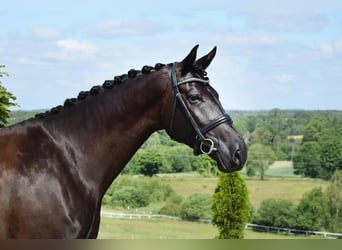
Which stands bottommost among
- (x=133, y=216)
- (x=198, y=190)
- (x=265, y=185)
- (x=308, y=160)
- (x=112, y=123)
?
(x=133, y=216)

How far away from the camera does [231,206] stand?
15828 millimetres

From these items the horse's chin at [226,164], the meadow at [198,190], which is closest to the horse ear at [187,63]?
the horse's chin at [226,164]

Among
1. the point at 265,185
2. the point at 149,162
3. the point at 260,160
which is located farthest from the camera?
the point at 260,160

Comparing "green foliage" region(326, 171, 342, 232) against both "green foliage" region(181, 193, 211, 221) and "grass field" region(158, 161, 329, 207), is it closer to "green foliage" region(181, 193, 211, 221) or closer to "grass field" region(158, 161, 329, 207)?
"grass field" region(158, 161, 329, 207)

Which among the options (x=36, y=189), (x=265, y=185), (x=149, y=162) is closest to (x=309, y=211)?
(x=265, y=185)

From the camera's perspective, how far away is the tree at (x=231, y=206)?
49.5ft

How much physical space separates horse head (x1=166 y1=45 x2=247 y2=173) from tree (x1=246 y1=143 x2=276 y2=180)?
2877 cm

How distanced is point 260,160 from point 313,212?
27.8 ft

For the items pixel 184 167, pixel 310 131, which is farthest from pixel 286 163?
pixel 184 167

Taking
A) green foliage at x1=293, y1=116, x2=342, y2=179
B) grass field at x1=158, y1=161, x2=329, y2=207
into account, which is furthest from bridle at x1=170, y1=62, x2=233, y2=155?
green foliage at x1=293, y1=116, x2=342, y2=179

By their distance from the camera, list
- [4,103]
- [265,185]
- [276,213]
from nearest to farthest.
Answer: [4,103]
[276,213]
[265,185]

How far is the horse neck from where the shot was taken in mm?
4223

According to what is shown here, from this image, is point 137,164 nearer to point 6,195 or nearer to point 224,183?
point 224,183

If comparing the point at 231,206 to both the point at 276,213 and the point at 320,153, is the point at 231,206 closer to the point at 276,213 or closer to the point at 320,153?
the point at 276,213
